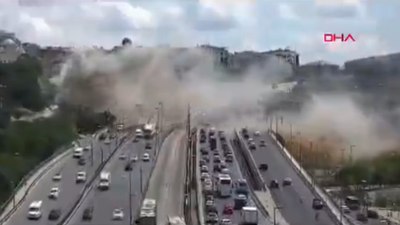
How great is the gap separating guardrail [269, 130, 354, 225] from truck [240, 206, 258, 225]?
1111 mm

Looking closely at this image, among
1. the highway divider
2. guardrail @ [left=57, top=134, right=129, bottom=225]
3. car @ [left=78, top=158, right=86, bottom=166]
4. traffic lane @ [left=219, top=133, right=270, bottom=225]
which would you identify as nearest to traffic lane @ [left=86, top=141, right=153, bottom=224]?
guardrail @ [left=57, top=134, right=129, bottom=225]

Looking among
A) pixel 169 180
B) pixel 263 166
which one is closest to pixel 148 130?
pixel 263 166

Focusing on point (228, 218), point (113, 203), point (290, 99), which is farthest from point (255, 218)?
point (290, 99)

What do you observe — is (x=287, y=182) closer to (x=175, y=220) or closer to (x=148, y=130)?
(x=175, y=220)

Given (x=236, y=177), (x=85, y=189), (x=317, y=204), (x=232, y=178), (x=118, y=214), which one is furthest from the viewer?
(x=236, y=177)

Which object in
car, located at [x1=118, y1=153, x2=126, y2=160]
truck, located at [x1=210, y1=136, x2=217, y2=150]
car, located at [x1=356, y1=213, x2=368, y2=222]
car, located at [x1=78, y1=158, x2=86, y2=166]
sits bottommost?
car, located at [x1=356, y1=213, x2=368, y2=222]

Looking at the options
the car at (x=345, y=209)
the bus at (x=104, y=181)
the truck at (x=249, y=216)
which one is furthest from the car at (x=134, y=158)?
the truck at (x=249, y=216)

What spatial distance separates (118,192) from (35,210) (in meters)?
2.32

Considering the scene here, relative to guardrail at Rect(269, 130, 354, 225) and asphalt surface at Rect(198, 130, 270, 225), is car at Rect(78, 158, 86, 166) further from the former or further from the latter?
guardrail at Rect(269, 130, 354, 225)

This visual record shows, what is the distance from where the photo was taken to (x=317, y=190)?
15.2 m

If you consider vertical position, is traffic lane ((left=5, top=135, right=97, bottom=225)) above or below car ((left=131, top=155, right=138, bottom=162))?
below

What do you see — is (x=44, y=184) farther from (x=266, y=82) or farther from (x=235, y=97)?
(x=266, y=82)

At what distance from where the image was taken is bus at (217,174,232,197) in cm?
1427

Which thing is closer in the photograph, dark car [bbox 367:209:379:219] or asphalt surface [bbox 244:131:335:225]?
asphalt surface [bbox 244:131:335:225]
